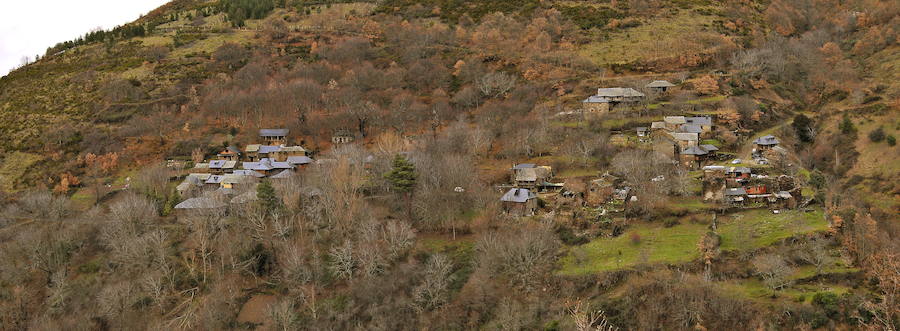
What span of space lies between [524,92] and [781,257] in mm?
41219

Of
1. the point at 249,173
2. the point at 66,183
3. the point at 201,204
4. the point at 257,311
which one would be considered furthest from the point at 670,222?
the point at 66,183

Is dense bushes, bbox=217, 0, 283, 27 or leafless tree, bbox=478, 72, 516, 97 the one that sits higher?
dense bushes, bbox=217, 0, 283, 27

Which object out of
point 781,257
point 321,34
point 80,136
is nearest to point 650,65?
point 781,257

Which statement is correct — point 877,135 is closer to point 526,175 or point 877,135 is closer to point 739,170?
point 739,170

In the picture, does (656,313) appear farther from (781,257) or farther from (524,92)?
(524,92)

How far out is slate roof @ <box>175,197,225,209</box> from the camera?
55.4 metres

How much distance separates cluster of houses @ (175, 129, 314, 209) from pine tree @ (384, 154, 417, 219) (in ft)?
40.6

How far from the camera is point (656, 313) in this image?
39.2m

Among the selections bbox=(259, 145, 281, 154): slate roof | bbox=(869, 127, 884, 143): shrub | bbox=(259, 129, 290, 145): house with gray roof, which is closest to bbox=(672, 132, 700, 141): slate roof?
bbox=(869, 127, 884, 143): shrub

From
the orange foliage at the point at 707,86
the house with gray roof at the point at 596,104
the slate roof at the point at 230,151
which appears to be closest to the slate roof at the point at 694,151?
the house with gray roof at the point at 596,104

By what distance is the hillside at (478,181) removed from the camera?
41.6 metres

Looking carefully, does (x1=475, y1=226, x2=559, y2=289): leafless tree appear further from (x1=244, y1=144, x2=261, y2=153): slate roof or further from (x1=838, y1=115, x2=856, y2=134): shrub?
(x1=838, y1=115, x2=856, y2=134): shrub

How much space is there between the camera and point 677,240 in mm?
44000

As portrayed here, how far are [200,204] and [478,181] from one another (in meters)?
23.9
